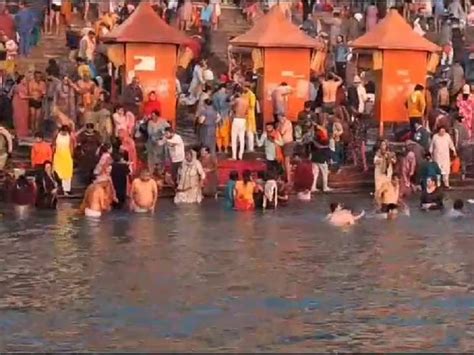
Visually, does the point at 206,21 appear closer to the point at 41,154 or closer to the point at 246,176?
the point at 41,154

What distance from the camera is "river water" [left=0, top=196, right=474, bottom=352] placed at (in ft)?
46.7

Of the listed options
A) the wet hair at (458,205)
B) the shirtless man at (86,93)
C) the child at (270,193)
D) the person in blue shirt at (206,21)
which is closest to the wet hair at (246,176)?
the child at (270,193)

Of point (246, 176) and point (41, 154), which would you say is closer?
point (246, 176)

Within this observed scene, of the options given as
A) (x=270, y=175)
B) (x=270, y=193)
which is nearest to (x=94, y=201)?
(x=270, y=193)

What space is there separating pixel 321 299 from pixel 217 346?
2.68 meters

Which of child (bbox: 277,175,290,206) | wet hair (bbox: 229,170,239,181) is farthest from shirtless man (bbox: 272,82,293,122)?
wet hair (bbox: 229,170,239,181)

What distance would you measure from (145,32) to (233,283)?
471 inches

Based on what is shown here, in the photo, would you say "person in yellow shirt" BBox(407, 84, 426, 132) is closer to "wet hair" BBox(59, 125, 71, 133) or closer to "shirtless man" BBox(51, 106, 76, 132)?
"shirtless man" BBox(51, 106, 76, 132)

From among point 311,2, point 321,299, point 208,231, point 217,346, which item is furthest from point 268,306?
point 311,2

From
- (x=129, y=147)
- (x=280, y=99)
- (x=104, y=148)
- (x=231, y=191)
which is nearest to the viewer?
(x=231, y=191)

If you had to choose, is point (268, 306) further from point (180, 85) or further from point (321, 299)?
point (180, 85)

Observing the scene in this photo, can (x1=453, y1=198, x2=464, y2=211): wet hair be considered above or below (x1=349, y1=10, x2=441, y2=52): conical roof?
below

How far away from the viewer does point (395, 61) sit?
2947 centimetres

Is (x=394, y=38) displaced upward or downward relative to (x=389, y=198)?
upward
